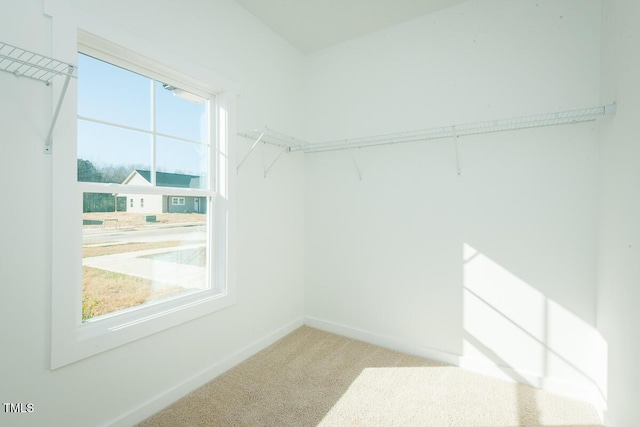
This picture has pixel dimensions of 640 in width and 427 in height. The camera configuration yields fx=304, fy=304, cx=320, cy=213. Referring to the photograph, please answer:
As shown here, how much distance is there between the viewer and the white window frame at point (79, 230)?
4.48ft

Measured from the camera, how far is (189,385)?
195cm

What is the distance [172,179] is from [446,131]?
1.97m

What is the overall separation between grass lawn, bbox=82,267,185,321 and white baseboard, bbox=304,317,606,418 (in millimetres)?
1636

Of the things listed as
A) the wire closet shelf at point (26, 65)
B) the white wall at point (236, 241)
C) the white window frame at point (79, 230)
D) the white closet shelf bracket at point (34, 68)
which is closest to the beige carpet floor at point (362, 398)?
the white wall at point (236, 241)

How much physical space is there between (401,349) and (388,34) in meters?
2.64

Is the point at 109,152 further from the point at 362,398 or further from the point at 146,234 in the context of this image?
the point at 362,398

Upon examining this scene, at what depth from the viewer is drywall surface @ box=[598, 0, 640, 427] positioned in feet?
4.50

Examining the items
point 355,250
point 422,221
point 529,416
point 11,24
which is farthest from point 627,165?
point 11,24

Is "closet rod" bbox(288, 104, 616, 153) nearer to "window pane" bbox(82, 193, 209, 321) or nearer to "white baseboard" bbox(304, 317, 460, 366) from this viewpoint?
"window pane" bbox(82, 193, 209, 321)

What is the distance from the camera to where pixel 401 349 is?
250 centimetres

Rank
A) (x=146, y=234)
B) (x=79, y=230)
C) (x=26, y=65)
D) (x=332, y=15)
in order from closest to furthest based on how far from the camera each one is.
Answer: (x=26, y=65), (x=79, y=230), (x=146, y=234), (x=332, y=15)

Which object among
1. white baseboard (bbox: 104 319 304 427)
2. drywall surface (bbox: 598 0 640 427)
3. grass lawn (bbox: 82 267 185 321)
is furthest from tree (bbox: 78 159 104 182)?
drywall surface (bbox: 598 0 640 427)

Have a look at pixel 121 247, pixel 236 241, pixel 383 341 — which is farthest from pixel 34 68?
pixel 383 341

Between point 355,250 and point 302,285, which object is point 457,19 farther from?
point 302,285
